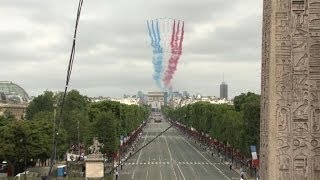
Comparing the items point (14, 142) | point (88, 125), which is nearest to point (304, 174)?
point (14, 142)

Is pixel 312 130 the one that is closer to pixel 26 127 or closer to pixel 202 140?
pixel 26 127

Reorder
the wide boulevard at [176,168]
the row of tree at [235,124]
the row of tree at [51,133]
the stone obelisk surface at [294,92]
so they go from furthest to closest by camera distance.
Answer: the row of tree at [235,124] → the wide boulevard at [176,168] → the row of tree at [51,133] → the stone obelisk surface at [294,92]

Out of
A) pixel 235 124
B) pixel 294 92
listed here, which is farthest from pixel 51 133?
pixel 294 92

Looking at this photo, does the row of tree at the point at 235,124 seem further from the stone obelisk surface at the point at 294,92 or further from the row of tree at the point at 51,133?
the stone obelisk surface at the point at 294,92

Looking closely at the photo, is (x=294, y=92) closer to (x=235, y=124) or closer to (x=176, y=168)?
(x=176, y=168)

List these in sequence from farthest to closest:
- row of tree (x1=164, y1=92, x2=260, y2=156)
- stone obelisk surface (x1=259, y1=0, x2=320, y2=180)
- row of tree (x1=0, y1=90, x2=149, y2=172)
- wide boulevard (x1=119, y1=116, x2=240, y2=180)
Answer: row of tree (x1=164, y1=92, x2=260, y2=156)
wide boulevard (x1=119, y1=116, x2=240, y2=180)
row of tree (x1=0, y1=90, x2=149, y2=172)
stone obelisk surface (x1=259, y1=0, x2=320, y2=180)

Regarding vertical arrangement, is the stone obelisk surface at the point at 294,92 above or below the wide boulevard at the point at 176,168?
above

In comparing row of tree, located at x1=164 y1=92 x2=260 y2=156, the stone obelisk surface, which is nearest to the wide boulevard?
row of tree, located at x1=164 y1=92 x2=260 y2=156

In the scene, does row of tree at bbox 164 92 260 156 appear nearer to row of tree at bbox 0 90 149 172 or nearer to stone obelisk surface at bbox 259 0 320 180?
row of tree at bbox 0 90 149 172

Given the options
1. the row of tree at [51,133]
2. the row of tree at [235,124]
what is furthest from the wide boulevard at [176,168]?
the row of tree at [51,133]
